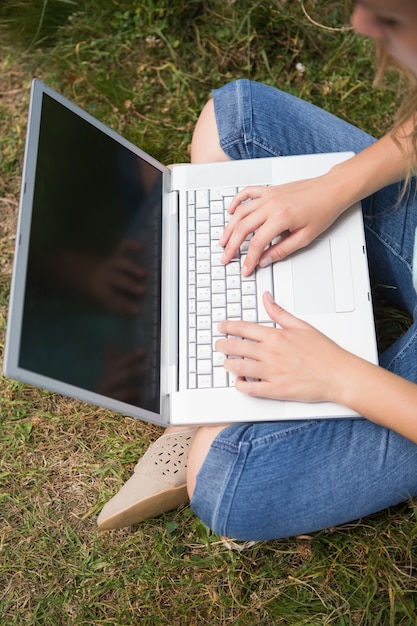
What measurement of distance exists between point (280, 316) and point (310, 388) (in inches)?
6.4

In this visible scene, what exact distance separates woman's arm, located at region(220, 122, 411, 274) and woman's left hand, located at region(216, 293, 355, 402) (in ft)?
0.54

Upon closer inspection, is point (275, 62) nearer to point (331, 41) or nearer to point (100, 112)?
point (331, 41)

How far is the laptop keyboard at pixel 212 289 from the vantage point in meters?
1.25

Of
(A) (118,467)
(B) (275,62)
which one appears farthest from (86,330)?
(B) (275,62)

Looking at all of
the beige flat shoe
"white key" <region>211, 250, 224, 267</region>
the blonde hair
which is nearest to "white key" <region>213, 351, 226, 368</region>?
"white key" <region>211, 250, 224, 267</region>

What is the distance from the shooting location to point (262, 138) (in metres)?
1.42

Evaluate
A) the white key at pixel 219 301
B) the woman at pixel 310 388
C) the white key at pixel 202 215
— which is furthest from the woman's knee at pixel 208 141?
the white key at pixel 219 301

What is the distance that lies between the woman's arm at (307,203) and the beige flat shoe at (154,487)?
575 mm

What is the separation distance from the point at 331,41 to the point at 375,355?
1.31 metres

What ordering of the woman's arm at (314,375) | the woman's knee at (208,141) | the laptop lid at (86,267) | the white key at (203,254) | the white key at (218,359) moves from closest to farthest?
1. the laptop lid at (86,267)
2. the woman's arm at (314,375)
3. the white key at (218,359)
4. the white key at (203,254)
5. the woman's knee at (208,141)

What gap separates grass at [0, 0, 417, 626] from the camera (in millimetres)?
1535

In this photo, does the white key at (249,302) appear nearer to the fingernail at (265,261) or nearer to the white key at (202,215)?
the fingernail at (265,261)

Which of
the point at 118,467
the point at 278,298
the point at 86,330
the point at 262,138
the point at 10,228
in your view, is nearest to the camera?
the point at 86,330

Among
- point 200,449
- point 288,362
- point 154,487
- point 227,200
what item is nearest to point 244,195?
point 227,200
